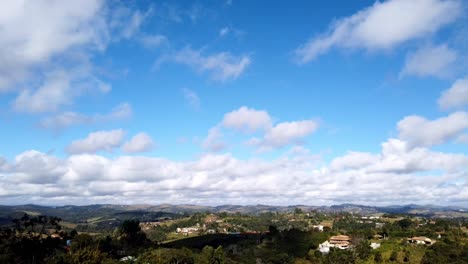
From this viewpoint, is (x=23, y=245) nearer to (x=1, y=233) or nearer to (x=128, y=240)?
(x=1, y=233)

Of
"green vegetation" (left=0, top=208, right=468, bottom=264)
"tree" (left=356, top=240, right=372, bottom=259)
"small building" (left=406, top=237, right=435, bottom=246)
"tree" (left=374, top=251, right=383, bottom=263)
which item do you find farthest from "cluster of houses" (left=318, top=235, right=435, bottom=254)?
"tree" (left=374, top=251, right=383, bottom=263)

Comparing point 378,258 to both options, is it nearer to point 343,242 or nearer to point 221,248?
point 343,242

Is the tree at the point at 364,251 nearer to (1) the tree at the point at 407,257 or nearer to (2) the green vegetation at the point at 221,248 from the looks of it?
(2) the green vegetation at the point at 221,248

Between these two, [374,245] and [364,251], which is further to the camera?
[374,245]

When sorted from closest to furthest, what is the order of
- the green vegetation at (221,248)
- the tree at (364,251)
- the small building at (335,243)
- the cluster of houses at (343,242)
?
1. the green vegetation at (221,248)
2. the tree at (364,251)
3. the cluster of houses at (343,242)
4. the small building at (335,243)

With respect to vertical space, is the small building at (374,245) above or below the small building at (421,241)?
below

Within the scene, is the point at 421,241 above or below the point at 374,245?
above

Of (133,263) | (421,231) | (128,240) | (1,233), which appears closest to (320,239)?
(421,231)

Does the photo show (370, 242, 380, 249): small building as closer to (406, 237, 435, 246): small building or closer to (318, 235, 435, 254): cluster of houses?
(318, 235, 435, 254): cluster of houses

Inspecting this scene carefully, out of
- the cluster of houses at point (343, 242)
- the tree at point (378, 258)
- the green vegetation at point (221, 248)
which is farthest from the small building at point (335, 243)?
the tree at point (378, 258)

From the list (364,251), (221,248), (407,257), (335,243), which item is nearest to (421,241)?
(407,257)

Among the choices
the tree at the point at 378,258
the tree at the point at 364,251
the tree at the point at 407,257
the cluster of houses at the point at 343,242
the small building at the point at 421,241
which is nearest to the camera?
the tree at the point at 378,258

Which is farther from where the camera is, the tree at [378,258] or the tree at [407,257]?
the tree at [407,257]
